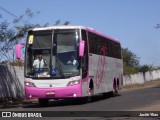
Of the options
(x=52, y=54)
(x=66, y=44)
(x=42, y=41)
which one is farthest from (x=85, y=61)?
(x=42, y=41)

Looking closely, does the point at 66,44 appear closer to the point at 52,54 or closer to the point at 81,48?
the point at 52,54

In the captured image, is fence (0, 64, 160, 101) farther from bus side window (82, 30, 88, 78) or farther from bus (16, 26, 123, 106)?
bus side window (82, 30, 88, 78)

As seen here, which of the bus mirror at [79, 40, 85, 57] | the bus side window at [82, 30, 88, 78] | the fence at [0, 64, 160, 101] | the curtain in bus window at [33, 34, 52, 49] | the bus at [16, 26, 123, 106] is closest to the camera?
the bus mirror at [79, 40, 85, 57]

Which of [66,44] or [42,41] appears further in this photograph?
[42,41]

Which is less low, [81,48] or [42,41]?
[42,41]

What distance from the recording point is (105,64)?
2736 centimetres

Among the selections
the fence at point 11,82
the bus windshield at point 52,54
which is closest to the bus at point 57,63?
the bus windshield at point 52,54

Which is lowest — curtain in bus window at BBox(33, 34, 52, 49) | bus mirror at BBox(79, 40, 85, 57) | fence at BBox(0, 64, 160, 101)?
fence at BBox(0, 64, 160, 101)

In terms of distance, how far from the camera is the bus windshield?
21.3 m

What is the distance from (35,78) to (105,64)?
270 inches

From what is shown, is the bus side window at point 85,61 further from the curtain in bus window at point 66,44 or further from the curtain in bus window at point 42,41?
the curtain in bus window at point 42,41

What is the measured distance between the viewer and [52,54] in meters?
21.4

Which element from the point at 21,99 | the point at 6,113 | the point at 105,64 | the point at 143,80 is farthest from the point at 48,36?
the point at 143,80

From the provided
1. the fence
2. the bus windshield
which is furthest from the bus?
the fence
